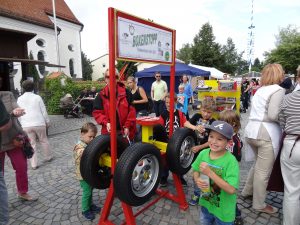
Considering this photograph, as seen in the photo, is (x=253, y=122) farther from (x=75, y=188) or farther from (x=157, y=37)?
(x=75, y=188)

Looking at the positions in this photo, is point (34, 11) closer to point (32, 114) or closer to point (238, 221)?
point (32, 114)

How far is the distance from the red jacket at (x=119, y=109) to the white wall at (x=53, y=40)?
24.0 metres

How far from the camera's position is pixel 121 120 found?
2.97m

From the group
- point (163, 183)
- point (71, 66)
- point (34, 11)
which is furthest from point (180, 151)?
point (71, 66)

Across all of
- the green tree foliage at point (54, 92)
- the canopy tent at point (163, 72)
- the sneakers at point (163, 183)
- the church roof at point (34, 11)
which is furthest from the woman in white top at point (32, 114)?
the church roof at point (34, 11)

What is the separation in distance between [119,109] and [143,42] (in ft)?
3.24

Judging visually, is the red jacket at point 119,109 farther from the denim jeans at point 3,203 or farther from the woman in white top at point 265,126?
the woman in white top at point 265,126

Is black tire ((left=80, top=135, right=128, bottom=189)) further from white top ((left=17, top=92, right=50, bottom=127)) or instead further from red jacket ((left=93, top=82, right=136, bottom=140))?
white top ((left=17, top=92, right=50, bottom=127))

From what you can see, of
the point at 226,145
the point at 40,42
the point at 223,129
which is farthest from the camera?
the point at 40,42

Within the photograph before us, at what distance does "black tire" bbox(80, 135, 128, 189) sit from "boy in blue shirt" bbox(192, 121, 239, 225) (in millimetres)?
1024

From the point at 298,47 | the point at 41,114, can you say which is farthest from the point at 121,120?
the point at 298,47

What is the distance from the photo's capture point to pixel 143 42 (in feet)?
7.43

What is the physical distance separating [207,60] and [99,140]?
124 ft

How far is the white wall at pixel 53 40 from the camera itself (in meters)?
26.2
